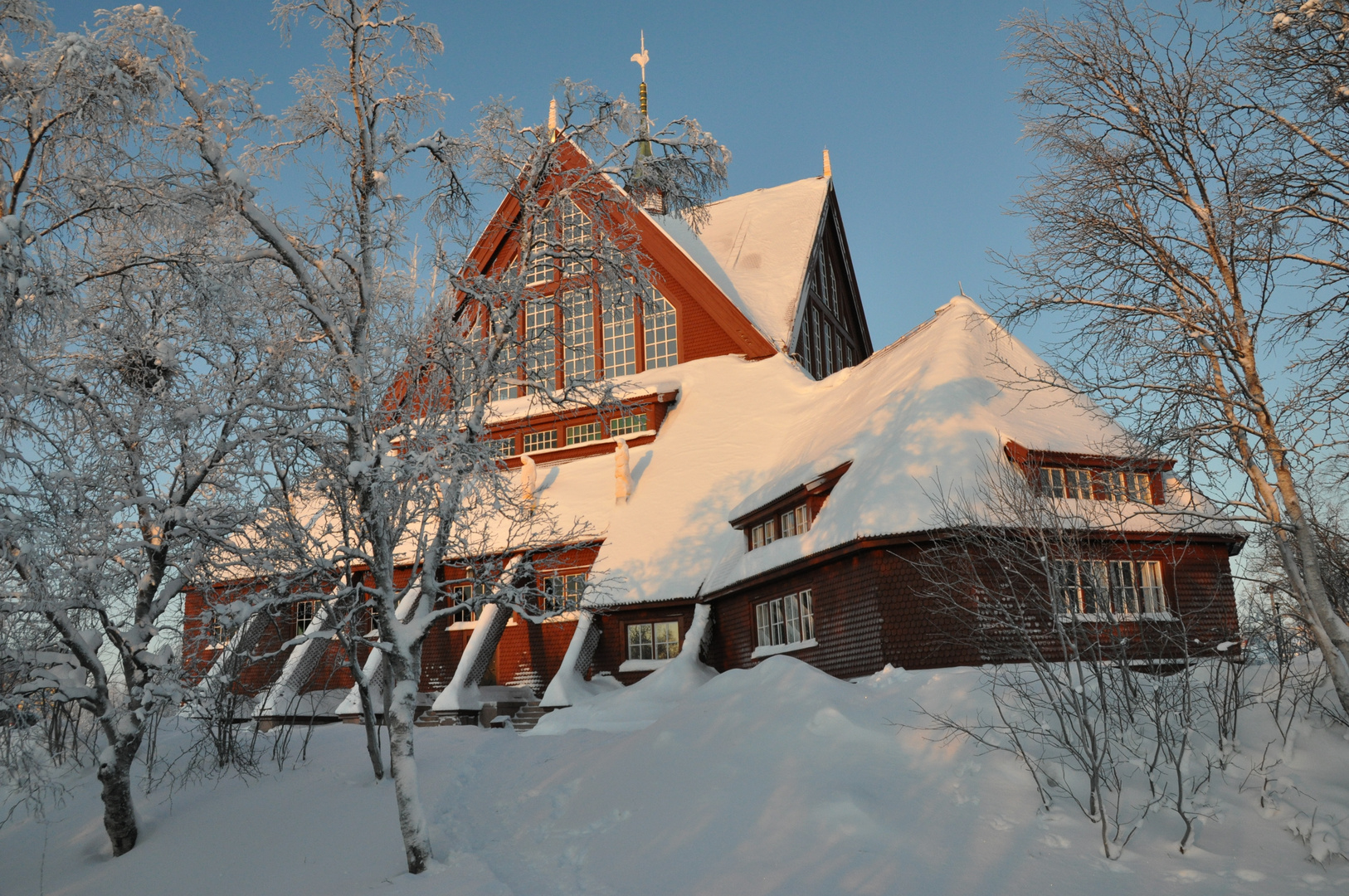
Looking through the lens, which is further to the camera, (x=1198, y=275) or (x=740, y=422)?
(x=740, y=422)

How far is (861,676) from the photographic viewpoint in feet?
50.8

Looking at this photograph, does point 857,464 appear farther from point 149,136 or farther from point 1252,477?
point 149,136

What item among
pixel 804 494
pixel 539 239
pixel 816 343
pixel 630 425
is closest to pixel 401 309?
pixel 539 239

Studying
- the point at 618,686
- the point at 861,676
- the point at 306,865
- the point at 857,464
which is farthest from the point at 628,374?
the point at 306,865

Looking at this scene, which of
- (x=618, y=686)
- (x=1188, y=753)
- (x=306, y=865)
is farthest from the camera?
(x=618, y=686)

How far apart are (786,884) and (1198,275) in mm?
7897

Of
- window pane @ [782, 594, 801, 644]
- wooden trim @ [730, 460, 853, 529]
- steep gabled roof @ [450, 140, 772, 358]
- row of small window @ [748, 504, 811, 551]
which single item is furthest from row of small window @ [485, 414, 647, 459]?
window pane @ [782, 594, 801, 644]

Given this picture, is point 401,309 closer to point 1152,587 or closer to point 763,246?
point 1152,587

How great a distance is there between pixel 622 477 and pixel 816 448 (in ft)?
20.4

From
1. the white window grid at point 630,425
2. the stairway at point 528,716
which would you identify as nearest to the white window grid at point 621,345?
the white window grid at point 630,425

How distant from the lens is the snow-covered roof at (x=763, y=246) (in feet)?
95.0

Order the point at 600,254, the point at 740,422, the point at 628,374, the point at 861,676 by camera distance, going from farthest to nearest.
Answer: the point at 628,374 → the point at 740,422 → the point at 861,676 → the point at 600,254

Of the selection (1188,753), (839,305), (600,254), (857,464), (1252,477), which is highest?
(839,305)

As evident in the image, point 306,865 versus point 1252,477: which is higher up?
point 1252,477
